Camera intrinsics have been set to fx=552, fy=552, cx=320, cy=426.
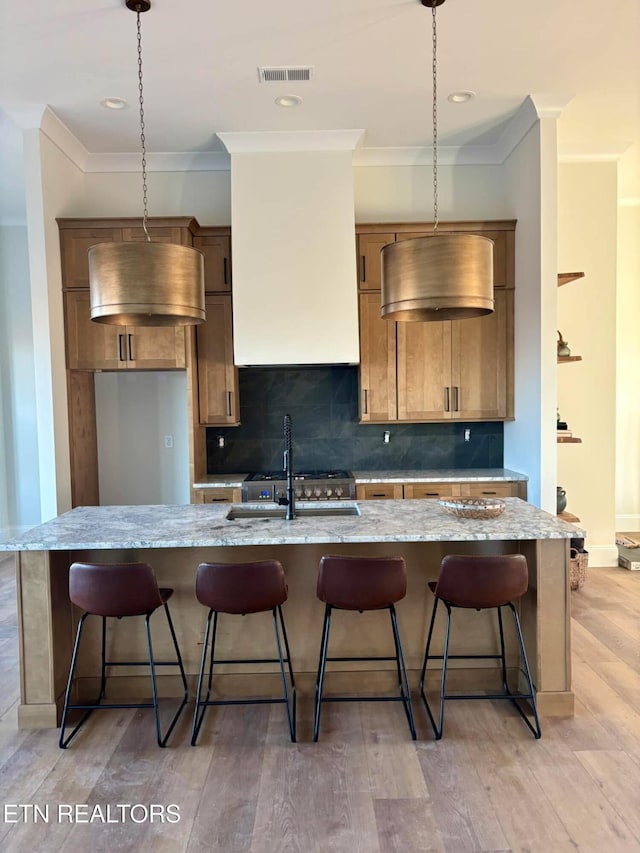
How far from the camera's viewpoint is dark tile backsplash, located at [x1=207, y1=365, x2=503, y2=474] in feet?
15.6

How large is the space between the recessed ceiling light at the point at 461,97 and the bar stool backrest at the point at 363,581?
311 centimetres

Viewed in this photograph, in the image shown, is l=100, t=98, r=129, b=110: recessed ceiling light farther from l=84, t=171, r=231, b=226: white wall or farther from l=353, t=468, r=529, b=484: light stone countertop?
l=353, t=468, r=529, b=484: light stone countertop

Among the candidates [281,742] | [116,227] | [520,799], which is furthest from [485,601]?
[116,227]

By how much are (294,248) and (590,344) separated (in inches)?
103

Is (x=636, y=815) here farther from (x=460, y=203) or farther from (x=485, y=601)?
(x=460, y=203)

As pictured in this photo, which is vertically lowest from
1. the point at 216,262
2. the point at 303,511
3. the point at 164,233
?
the point at 303,511

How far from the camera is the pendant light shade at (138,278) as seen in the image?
222cm

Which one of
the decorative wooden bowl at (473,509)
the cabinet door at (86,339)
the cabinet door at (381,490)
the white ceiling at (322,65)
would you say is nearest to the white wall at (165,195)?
the white ceiling at (322,65)

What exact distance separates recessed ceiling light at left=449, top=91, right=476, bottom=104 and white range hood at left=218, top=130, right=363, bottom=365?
76 cm

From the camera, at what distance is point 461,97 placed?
3.71 meters

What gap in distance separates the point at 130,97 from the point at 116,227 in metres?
0.91

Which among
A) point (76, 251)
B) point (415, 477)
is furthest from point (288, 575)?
Result: point (76, 251)

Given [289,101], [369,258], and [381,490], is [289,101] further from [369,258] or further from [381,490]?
[381,490]

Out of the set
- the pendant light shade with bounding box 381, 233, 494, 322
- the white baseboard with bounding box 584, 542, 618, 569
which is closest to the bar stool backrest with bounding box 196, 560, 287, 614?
the pendant light shade with bounding box 381, 233, 494, 322
